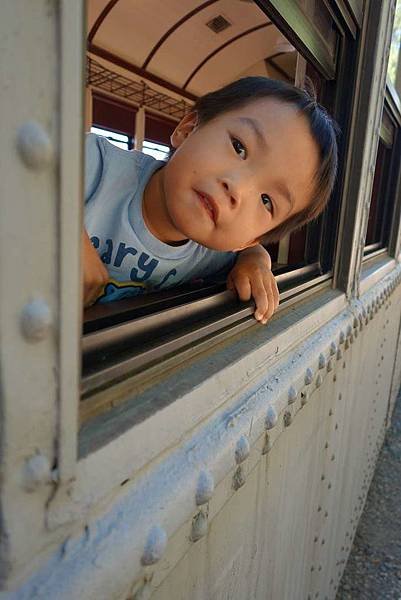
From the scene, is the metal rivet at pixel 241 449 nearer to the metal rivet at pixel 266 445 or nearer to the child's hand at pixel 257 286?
the metal rivet at pixel 266 445

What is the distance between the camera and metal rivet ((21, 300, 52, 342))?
35 centimetres

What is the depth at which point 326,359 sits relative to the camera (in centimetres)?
132

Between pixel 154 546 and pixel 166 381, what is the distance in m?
0.22

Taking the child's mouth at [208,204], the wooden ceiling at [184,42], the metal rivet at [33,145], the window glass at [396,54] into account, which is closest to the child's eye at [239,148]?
the child's mouth at [208,204]

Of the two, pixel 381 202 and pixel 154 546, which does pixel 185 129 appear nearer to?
pixel 154 546

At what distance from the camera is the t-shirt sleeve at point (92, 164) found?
1.20m

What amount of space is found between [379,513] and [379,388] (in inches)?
34.0

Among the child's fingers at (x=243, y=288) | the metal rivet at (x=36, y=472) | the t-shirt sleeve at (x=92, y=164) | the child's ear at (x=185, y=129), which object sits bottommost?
the metal rivet at (x=36, y=472)

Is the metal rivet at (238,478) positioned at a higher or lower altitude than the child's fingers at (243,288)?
lower

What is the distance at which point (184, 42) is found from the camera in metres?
5.57

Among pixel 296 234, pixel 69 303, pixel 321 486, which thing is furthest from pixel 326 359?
pixel 69 303

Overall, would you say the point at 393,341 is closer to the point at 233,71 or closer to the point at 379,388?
the point at 379,388

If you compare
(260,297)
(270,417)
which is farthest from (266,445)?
(260,297)

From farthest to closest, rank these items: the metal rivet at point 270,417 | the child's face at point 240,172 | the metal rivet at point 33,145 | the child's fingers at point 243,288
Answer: the child's fingers at point 243,288 < the child's face at point 240,172 < the metal rivet at point 270,417 < the metal rivet at point 33,145
